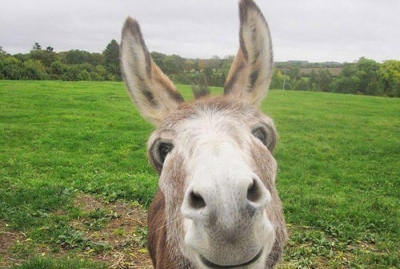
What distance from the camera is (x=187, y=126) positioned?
107 inches

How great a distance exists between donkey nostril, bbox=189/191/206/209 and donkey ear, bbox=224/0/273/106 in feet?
5.04

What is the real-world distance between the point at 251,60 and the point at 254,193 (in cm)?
176

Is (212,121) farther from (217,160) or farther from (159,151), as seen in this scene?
(217,160)

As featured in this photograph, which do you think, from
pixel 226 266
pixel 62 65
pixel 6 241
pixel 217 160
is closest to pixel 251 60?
pixel 217 160

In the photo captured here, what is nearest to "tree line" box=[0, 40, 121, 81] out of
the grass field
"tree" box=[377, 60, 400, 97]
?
the grass field

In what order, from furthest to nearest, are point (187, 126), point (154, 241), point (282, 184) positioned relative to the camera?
point (282, 184)
point (154, 241)
point (187, 126)

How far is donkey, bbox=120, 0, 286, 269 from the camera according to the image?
1938 mm

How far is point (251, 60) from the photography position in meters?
3.44

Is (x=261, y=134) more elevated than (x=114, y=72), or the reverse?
(x=261, y=134)

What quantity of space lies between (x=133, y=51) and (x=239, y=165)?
186cm

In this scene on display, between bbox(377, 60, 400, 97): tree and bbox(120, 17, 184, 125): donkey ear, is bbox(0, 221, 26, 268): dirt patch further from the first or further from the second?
bbox(377, 60, 400, 97): tree

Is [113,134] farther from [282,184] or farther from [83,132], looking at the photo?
[282,184]

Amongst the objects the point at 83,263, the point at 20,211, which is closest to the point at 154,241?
the point at 83,263

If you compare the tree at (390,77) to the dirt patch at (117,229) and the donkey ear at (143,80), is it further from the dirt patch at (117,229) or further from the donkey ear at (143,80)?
the donkey ear at (143,80)
